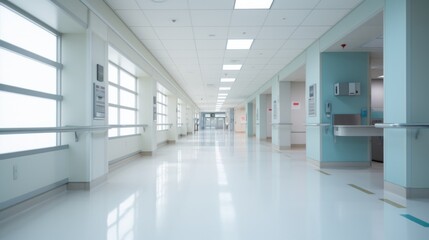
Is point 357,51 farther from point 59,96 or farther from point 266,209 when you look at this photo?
point 59,96

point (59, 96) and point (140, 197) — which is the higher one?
point (59, 96)

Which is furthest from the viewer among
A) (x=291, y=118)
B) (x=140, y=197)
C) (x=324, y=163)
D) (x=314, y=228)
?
(x=291, y=118)

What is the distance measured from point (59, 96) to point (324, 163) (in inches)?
241

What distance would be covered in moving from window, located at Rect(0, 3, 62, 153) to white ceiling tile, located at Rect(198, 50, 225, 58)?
4473 mm

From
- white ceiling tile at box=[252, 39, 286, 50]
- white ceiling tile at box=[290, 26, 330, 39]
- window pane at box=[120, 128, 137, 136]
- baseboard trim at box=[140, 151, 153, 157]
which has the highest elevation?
white ceiling tile at box=[290, 26, 330, 39]

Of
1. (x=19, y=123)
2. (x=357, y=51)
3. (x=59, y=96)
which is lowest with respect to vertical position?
(x=19, y=123)

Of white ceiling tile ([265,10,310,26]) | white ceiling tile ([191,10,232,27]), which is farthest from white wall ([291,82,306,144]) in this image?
white ceiling tile ([191,10,232,27])

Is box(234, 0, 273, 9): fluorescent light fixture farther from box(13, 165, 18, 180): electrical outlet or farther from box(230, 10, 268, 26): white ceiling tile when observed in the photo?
box(13, 165, 18, 180): electrical outlet

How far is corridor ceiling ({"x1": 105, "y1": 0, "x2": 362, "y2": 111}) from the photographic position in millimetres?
5238

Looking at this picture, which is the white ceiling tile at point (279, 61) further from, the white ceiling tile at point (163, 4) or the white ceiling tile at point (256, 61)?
the white ceiling tile at point (163, 4)

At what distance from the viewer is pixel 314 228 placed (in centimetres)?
290

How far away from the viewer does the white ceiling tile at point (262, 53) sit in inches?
330

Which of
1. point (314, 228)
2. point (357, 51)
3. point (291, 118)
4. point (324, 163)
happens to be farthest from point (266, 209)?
point (291, 118)

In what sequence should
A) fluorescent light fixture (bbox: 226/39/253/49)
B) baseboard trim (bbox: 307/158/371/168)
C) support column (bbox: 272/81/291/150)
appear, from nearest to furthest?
baseboard trim (bbox: 307/158/371/168) → fluorescent light fixture (bbox: 226/39/253/49) → support column (bbox: 272/81/291/150)
